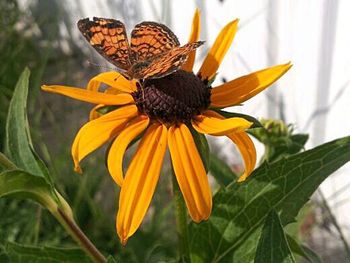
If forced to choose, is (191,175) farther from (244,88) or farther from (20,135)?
(20,135)

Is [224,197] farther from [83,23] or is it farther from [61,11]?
[61,11]

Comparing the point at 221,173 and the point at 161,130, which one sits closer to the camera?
the point at 161,130

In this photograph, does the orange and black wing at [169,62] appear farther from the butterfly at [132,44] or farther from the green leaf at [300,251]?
the green leaf at [300,251]

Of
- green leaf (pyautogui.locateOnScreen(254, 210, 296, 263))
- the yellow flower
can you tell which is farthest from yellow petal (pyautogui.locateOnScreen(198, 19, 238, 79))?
green leaf (pyautogui.locateOnScreen(254, 210, 296, 263))

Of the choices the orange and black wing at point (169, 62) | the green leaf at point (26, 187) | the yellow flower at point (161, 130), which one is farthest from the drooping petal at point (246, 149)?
the green leaf at point (26, 187)

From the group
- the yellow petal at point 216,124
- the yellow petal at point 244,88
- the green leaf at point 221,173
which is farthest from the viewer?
the green leaf at point 221,173

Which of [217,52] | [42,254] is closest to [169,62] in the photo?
[217,52]

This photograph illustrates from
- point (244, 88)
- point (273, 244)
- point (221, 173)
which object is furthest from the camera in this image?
point (221, 173)
